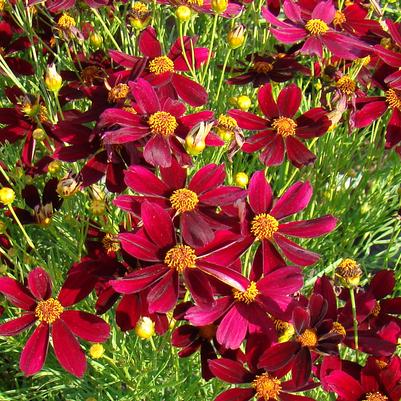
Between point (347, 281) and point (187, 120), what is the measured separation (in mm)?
332

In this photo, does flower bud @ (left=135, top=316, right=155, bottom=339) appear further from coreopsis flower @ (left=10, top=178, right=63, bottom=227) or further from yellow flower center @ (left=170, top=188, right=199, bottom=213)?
coreopsis flower @ (left=10, top=178, right=63, bottom=227)

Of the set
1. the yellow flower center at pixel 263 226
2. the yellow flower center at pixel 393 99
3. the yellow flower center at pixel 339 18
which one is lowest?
A: the yellow flower center at pixel 263 226

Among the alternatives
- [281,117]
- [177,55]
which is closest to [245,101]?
[281,117]

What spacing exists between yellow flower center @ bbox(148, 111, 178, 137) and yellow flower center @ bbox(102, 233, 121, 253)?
0.54 ft

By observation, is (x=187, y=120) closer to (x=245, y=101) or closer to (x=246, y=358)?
(x=245, y=101)

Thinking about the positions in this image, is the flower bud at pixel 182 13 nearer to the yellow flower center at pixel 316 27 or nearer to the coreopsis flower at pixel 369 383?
the yellow flower center at pixel 316 27

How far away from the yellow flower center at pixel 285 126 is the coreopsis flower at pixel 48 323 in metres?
0.46

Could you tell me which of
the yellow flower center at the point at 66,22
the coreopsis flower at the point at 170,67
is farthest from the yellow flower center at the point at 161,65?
the yellow flower center at the point at 66,22

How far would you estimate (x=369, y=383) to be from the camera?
0.76 metres

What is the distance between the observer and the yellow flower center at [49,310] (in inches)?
33.1

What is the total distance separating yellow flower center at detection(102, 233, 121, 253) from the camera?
2.97 feet

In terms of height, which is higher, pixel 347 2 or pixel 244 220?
pixel 347 2

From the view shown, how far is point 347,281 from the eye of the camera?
2.69 feet

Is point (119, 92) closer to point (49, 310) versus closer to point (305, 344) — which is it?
point (49, 310)
